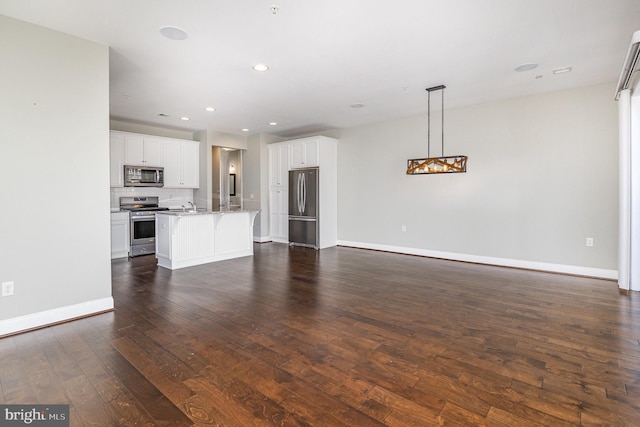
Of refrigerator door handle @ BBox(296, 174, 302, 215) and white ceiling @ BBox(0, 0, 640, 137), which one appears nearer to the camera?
white ceiling @ BBox(0, 0, 640, 137)

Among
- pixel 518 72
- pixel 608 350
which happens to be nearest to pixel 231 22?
pixel 518 72

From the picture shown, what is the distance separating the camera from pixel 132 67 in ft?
12.3

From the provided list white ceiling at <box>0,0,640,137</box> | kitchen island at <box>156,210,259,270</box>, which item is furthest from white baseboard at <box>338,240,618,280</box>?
kitchen island at <box>156,210,259,270</box>

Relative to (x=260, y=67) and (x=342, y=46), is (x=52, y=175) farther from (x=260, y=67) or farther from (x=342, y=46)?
(x=342, y=46)

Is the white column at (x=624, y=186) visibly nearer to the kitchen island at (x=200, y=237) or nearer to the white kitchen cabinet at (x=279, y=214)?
the kitchen island at (x=200, y=237)

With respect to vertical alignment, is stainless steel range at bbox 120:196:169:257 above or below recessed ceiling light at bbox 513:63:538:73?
below

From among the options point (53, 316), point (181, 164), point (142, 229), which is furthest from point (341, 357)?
point (181, 164)

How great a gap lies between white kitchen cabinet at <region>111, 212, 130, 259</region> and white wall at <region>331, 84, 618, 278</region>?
4877 mm

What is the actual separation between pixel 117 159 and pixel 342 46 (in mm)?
5091

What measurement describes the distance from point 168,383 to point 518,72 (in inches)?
192

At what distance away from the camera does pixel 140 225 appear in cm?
623

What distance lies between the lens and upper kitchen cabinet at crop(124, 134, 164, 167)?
A: 6266 millimetres

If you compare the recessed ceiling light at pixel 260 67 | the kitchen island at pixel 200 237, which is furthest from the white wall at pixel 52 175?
the kitchen island at pixel 200 237

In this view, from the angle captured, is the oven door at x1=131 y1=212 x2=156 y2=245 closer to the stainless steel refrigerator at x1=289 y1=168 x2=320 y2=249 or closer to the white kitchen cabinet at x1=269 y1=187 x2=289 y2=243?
the white kitchen cabinet at x1=269 y1=187 x2=289 y2=243
